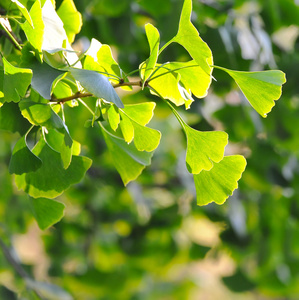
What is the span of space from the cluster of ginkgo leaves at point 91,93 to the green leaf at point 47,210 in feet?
0.04

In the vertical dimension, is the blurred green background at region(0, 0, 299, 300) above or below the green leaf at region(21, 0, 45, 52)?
below

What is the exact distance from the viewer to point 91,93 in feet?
0.84

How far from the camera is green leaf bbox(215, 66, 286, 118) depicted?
0.29m

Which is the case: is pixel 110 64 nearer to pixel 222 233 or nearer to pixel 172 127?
pixel 222 233

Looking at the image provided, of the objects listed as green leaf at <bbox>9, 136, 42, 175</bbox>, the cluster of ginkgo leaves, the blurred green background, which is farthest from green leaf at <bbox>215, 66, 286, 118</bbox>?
the blurred green background

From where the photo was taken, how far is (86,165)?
323 millimetres

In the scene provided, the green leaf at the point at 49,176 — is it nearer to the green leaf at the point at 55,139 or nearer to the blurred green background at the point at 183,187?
the green leaf at the point at 55,139

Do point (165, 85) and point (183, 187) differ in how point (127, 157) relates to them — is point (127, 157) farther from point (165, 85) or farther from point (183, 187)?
point (183, 187)

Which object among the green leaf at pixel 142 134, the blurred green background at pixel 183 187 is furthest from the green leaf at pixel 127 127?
the blurred green background at pixel 183 187

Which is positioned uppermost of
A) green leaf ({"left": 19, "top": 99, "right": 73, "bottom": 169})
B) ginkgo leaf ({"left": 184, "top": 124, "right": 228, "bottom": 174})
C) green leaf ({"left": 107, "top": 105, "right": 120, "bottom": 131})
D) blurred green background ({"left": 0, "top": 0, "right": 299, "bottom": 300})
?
green leaf ({"left": 19, "top": 99, "right": 73, "bottom": 169})

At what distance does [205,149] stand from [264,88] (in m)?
Result: 0.04

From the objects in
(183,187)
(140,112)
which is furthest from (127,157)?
(183,187)

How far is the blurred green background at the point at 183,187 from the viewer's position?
64 cm

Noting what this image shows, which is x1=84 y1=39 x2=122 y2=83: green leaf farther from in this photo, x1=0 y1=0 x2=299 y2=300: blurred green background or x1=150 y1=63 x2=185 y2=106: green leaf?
x1=0 y1=0 x2=299 y2=300: blurred green background
